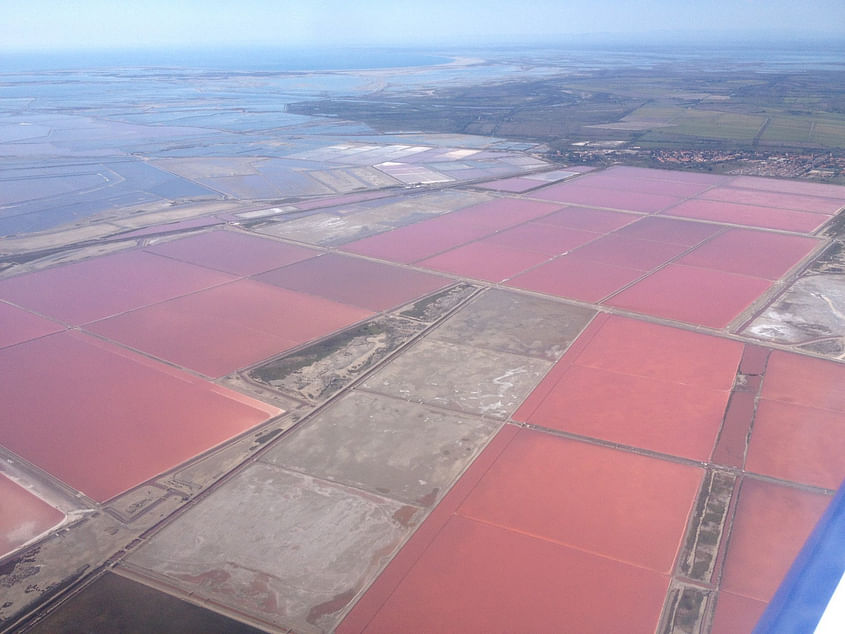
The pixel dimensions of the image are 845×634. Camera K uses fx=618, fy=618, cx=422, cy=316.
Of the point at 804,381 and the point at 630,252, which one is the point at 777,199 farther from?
the point at 804,381

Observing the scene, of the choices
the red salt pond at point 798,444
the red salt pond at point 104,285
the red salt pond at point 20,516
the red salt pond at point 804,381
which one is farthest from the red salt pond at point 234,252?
the red salt pond at point 798,444

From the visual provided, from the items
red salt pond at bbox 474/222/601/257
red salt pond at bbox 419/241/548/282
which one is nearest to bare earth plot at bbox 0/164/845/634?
red salt pond at bbox 419/241/548/282

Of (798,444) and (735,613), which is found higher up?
(798,444)

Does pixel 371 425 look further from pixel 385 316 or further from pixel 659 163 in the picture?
pixel 659 163

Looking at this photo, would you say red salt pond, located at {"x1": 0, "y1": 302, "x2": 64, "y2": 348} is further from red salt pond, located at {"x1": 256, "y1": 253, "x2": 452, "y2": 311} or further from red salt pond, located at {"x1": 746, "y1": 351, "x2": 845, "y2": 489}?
red salt pond, located at {"x1": 746, "y1": 351, "x2": 845, "y2": 489}

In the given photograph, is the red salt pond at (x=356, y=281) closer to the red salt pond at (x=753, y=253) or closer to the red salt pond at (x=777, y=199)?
the red salt pond at (x=753, y=253)

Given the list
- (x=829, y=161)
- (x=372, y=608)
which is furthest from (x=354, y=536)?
(x=829, y=161)

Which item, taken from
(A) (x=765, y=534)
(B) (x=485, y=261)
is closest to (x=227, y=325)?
(B) (x=485, y=261)
